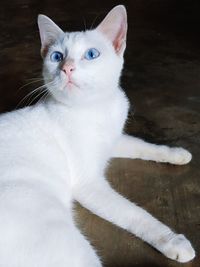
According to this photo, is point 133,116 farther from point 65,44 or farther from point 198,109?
point 65,44

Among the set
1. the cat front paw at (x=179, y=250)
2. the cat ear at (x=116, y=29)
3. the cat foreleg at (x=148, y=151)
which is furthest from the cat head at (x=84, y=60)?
the cat front paw at (x=179, y=250)

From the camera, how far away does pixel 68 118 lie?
1653mm

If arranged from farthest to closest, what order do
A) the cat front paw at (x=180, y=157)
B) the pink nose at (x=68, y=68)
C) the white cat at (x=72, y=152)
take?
1. the cat front paw at (x=180, y=157)
2. the pink nose at (x=68, y=68)
3. the white cat at (x=72, y=152)

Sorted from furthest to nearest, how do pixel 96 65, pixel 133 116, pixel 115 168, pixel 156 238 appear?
pixel 133 116, pixel 115 168, pixel 96 65, pixel 156 238

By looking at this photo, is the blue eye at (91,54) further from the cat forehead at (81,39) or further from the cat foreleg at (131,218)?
the cat foreleg at (131,218)

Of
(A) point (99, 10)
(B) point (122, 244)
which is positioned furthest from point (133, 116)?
(A) point (99, 10)

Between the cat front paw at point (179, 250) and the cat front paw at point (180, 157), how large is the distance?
1.49 feet

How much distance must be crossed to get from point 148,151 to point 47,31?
0.63 meters

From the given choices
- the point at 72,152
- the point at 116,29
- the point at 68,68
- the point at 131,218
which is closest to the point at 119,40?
the point at 116,29

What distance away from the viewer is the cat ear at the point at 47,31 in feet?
5.52

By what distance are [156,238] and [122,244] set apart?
0.12m

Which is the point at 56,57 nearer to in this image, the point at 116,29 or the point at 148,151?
the point at 116,29

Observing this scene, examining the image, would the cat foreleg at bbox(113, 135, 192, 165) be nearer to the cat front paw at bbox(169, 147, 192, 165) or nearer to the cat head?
the cat front paw at bbox(169, 147, 192, 165)

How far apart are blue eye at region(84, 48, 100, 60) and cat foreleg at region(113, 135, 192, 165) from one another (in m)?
0.43
